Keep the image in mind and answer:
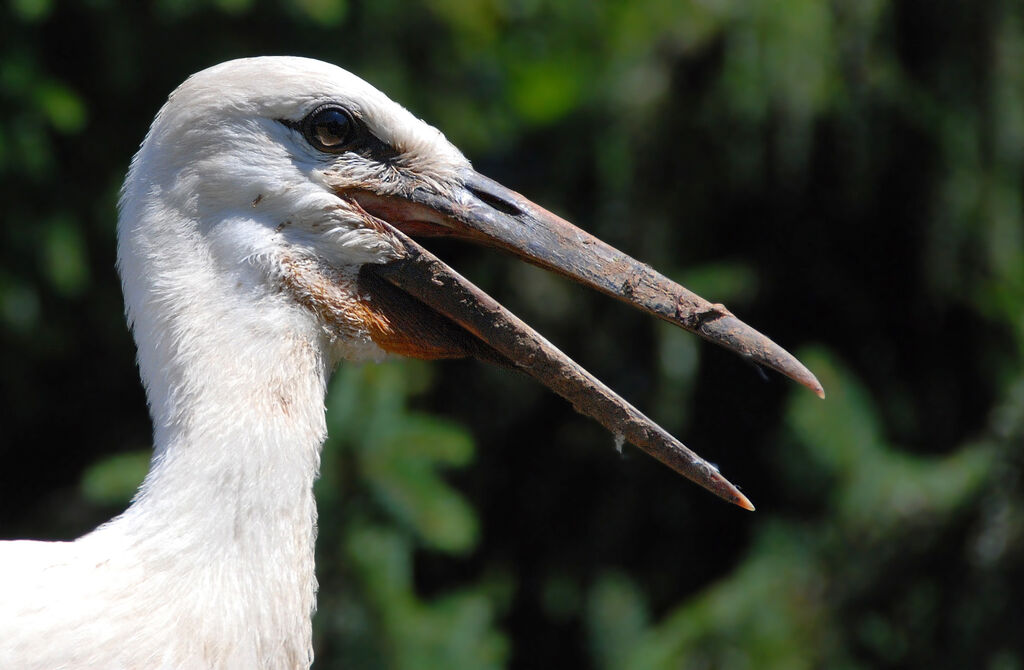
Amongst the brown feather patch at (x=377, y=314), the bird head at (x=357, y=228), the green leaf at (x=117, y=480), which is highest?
the bird head at (x=357, y=228)

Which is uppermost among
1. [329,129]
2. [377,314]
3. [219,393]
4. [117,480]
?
[329,129]

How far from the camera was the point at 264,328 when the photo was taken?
5.91ft

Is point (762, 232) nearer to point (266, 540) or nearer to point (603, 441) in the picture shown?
point (603, 441)

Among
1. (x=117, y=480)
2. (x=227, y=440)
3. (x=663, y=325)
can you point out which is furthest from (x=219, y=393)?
(x=663, y=325)

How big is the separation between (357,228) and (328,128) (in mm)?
165

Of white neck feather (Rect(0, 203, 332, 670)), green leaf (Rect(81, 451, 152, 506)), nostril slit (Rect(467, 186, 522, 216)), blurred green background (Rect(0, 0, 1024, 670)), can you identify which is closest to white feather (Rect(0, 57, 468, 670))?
white neck feather (Rect(0, 203, 332, 670))

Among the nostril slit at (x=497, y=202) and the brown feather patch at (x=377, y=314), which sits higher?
the nostril slit at (x=497, y=202)

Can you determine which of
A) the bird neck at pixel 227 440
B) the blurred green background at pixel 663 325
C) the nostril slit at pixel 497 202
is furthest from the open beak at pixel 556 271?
the blurred green background at pixel 663 325

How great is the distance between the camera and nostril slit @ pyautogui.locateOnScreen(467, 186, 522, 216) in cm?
197

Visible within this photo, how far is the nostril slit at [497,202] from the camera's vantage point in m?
1.97

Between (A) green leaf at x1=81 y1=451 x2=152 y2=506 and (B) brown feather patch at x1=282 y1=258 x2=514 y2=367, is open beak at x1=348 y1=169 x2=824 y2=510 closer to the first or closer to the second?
(B) brown feather patch at x1=282 y1=258 x2=514 y2=367

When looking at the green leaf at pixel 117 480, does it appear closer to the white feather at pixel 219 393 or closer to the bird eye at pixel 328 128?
the white feather at pixel 219 393

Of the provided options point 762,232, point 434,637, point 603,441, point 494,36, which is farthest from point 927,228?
point 434,637

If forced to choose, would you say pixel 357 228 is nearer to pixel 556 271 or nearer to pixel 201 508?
pixel 556 271
